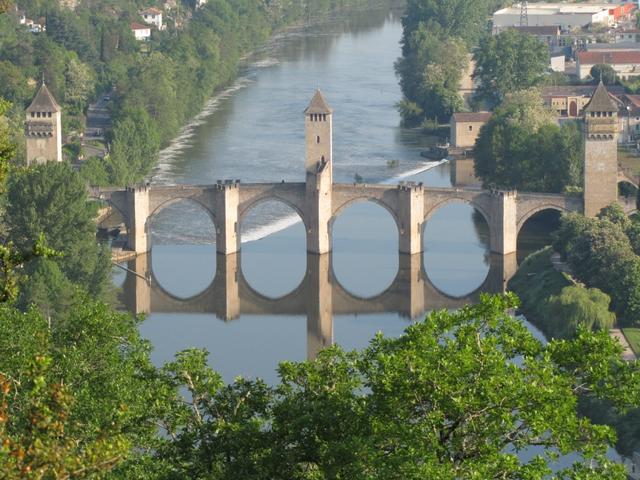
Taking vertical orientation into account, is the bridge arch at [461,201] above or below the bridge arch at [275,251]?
above

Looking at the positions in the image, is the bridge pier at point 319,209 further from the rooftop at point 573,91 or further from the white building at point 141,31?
the white building at point 141,31

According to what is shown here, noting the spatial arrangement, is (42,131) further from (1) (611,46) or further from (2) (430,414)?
(1) (611,46)

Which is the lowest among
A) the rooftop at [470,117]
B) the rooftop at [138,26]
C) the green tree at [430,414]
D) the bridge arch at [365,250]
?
the bridge arch at [365,250]

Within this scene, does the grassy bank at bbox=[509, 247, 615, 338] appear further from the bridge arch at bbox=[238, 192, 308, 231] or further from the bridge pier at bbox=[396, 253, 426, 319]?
the bridge arch at bbox=[238, 192, 308, 231]

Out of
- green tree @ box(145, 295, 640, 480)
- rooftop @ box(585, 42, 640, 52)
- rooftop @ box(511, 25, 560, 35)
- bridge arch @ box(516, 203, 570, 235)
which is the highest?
rooftop @ box(511, 25, 560, 35)

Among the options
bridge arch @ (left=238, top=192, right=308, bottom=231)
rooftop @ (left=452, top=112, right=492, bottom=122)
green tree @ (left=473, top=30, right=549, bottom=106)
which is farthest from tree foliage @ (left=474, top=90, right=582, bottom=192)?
green tree @ (left=473, top=30, right=549, bottom=106)

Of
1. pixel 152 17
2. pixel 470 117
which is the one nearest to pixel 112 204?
pixel 470 117

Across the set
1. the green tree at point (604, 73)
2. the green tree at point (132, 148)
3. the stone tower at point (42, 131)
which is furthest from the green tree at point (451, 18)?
the stone tower at point (42, 131)
